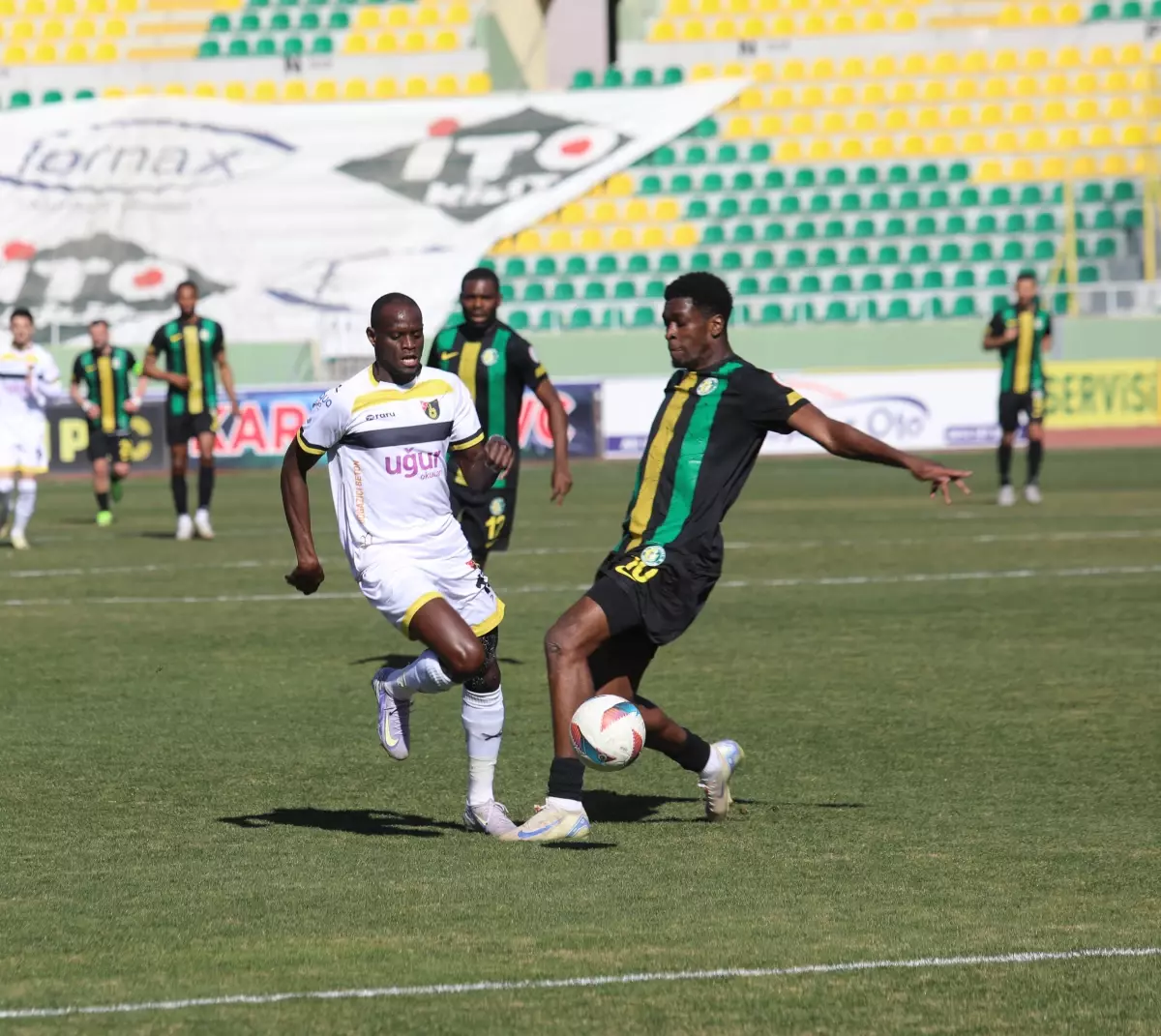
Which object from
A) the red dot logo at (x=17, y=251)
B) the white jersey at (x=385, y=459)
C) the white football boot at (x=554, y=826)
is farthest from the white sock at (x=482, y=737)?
the red dot logo at (x=17, y=251)

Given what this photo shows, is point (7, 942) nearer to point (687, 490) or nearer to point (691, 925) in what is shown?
point (691, 925)

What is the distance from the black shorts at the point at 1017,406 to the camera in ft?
72.5

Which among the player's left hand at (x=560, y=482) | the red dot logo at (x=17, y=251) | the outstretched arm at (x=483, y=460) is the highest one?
the red dot logo at (x=17, y=251)

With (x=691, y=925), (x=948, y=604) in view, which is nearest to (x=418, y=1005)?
(x=691, y=925)

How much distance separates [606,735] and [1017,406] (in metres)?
16.1

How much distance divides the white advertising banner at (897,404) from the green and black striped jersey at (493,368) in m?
20.2

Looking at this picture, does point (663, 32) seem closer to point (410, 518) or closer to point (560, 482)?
point (560, 482)

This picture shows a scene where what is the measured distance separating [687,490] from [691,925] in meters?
1.95

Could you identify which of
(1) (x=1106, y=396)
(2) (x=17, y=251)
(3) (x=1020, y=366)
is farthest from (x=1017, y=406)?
(2) (x=17, y=251)

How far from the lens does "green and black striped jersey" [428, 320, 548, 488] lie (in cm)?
1152

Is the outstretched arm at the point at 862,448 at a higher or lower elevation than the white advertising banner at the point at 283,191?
lower

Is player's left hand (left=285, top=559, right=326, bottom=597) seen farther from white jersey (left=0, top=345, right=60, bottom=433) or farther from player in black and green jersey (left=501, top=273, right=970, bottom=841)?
white jersey (left=0, top=345, right=60, bottom=433)

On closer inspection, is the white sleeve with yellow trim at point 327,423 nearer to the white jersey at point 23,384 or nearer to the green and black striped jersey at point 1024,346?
the white jersey at point 23,384

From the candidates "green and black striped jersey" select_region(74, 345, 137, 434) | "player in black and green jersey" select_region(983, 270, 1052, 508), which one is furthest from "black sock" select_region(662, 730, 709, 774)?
"green and black striped jersey" select_region(74, 345, 137, 434)
